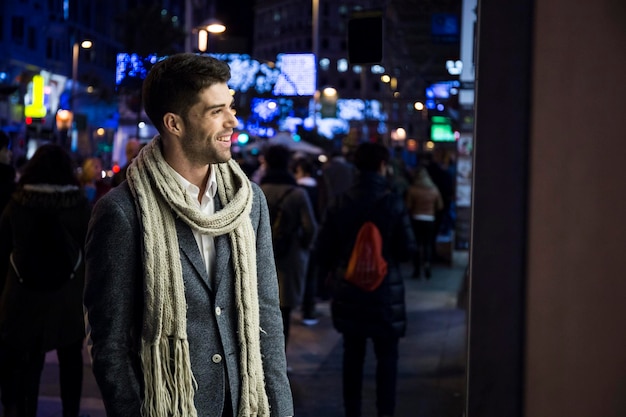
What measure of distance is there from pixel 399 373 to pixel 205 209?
663cm

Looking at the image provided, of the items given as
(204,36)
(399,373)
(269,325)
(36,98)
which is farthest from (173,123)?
(36,98)

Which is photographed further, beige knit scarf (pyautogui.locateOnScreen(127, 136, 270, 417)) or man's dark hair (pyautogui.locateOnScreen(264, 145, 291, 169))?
man's dark hair (pyautogui.locateOnScreen(264, 145, 291, 169))

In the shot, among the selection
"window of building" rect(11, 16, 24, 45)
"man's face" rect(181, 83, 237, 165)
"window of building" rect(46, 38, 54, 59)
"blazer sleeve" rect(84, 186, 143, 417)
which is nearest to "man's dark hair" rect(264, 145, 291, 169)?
"man's face" rect(181, 83, 237, 165)

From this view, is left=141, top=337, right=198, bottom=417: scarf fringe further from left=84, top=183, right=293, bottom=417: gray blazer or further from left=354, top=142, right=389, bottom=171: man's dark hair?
left=354, top=142, right=389, bottom=171: man's dark hair

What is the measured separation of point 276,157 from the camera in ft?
29.7

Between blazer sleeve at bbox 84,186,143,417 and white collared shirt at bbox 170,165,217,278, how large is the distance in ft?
0.64

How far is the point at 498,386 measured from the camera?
4.67m

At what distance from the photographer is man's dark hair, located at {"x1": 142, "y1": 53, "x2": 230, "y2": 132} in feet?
10.4

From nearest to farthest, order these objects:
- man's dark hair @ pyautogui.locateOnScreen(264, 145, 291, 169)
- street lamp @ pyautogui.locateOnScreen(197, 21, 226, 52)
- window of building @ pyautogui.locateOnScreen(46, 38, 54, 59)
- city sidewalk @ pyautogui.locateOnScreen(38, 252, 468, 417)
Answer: city sidewalk @ pyautogui.locateOnScreen(38, 252, 468, 417) → man's dark hair @ pyautogui.locateOnScreen(264, 145, 291, 169) → street lamp @ pyautogui.locateOnScreen(197, 21, 226, 52) → window of building @ pyautogui.locateOnScreen(46, 38, 54, 59)

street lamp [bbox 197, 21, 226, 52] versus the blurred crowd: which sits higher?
street lamp [bbox 197, 21, 226, 52]

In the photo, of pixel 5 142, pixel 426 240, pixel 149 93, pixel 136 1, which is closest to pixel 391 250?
pixel 5 142

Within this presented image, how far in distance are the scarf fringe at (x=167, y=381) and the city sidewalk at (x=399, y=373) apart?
15.9ft

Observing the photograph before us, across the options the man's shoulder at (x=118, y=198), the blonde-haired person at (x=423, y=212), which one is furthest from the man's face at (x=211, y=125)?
the blonde-haired person at (x=423, y=212)

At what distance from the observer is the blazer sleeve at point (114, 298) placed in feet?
10.0
